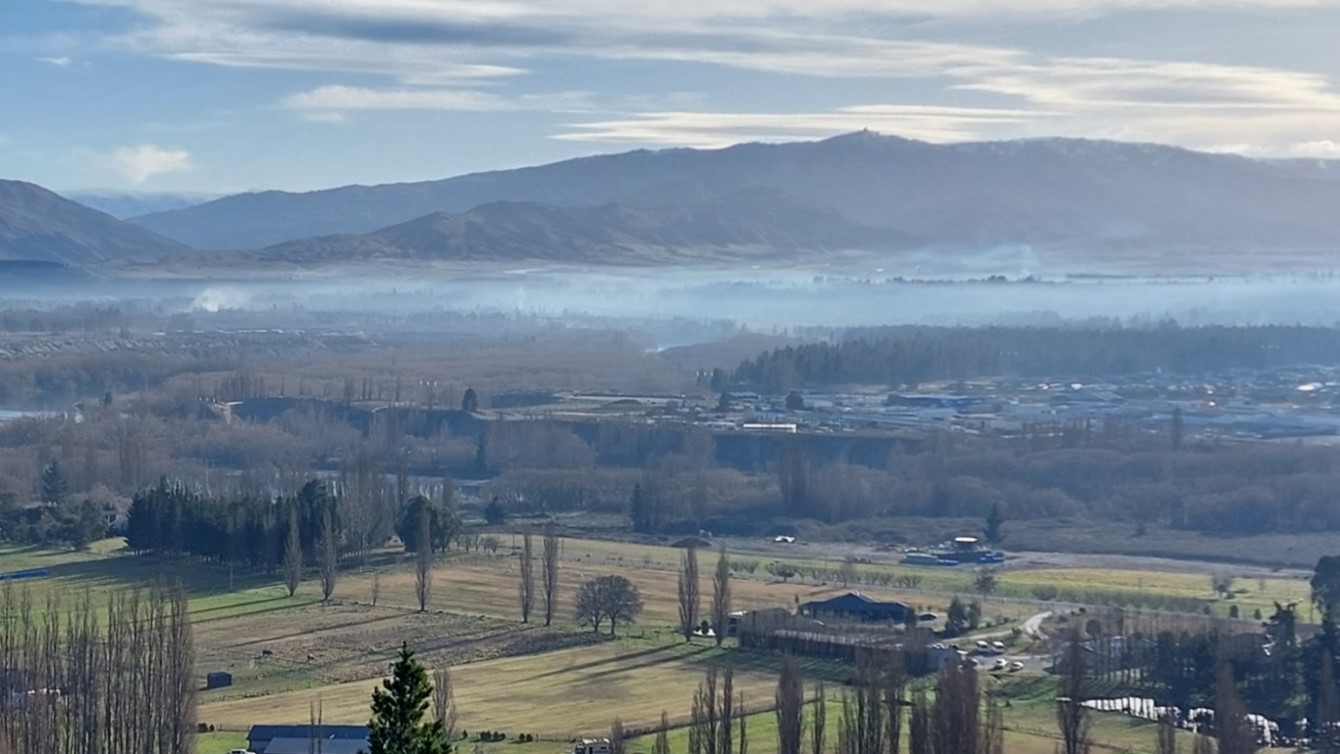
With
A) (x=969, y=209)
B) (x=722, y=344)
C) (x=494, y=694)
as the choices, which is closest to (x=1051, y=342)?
(x=722, y=344)

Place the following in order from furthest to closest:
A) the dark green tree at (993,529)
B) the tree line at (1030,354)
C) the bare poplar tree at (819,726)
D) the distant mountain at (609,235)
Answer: the distant mountain at (609,235)
the tree line at (1030,354)
the dark green tree at (993,529)
the bare poplar tree at (819,726)

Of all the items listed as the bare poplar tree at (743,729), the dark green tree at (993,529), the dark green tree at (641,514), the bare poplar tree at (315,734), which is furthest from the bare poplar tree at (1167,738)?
the dark green tree at (641,514)

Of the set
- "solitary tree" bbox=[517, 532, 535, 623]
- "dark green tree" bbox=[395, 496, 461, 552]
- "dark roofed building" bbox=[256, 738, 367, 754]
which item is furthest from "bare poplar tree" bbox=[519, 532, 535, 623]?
"dark roofed building" bbox=[256, 738, 367, 754]

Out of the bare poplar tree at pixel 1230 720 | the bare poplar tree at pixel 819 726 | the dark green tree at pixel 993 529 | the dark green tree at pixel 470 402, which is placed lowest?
the bare poplar tree at pixel 819 726

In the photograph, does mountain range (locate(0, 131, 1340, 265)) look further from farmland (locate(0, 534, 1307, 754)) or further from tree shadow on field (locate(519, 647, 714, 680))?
tree shadow on field (locate(519, 647, 714, 680))

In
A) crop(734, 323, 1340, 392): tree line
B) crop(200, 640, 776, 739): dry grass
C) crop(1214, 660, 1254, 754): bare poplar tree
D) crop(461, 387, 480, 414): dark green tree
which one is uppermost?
crop(734, 323, 1340, 392): tree line

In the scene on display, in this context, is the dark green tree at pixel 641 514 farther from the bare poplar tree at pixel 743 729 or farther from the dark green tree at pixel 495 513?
the bare poplar tree at pixel 743 729

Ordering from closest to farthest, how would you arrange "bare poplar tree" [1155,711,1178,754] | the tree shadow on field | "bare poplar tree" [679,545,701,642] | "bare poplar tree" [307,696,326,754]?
"bare poplar tree" [1155,711,1178,754] < "bare poplar tree" [307,696,326,754] < the tree shadow on field < "bare poplar tree" [679,545,701,642]
